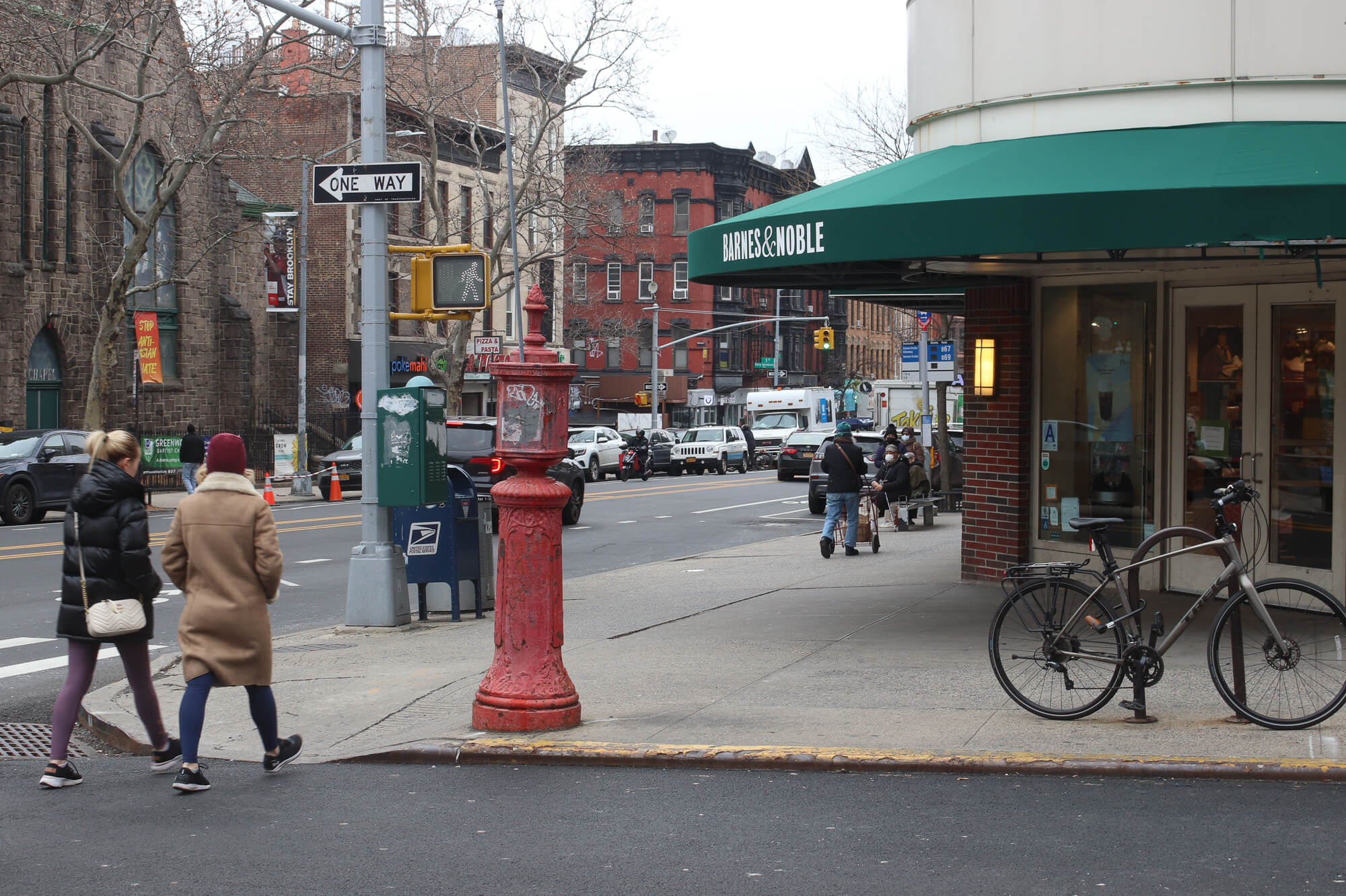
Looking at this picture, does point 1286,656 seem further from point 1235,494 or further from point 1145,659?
point 1235,494

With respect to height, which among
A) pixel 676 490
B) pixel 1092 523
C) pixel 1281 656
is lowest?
pixel 676 490

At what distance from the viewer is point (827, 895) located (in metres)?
5.05

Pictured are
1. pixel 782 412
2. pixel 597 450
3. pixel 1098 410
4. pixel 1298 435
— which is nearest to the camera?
pixel 1298 435

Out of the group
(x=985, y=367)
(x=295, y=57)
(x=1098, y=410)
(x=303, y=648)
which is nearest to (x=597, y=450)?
(x=295, y=57)

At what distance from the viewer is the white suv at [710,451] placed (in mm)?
49125

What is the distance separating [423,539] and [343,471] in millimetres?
21707

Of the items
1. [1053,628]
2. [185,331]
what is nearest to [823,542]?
[1053,628]

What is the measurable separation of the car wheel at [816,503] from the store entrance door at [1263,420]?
15304 mm

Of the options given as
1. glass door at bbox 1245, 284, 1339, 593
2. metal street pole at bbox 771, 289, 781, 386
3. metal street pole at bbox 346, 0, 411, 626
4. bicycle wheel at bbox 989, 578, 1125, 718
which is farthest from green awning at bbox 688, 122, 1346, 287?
metal street pole at bbox 771, 289, 781, 386

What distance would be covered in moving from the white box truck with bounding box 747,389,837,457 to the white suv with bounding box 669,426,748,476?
1.98m

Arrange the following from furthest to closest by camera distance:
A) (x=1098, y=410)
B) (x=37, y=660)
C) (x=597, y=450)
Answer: (x=597, y=450) < (x=1098, y=410) < (x=37, y=660)

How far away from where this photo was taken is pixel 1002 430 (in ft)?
41.9

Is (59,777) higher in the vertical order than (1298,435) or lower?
lower

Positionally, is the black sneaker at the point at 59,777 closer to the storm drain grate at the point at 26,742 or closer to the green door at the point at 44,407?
the storm drain grate at the point at 26,742
